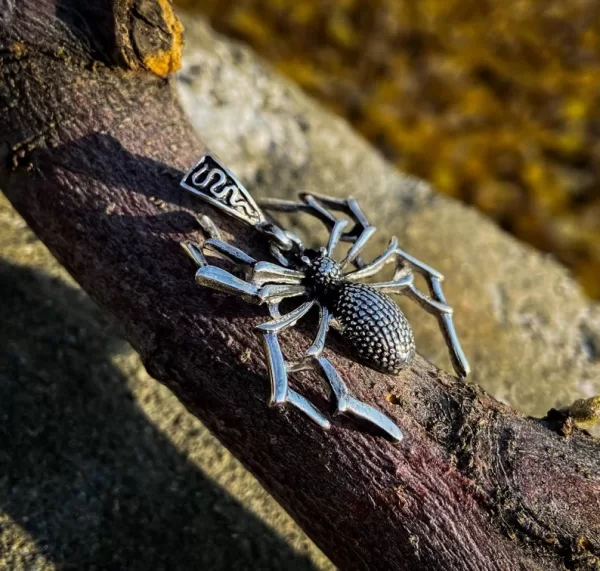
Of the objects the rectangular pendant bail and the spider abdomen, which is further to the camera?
the rectangular pendant bail

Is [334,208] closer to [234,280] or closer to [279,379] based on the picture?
[234,280]

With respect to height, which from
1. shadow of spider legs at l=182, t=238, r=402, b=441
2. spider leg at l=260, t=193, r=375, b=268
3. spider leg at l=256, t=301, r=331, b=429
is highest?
spider leg at l=260, t=193, r=375, b=268

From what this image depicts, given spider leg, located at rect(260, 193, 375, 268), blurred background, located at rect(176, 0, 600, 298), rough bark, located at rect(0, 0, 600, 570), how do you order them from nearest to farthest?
rough bark, located at rect(0, 0, 600, 570) → spider leg, located at rect(260, 193, 375, 268) → blurred background, located at rect(176, 0, 600, 298)

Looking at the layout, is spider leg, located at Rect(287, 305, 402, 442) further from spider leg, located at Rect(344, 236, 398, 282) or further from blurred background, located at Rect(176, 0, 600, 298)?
blurred background, located at Rect(176, 0, 600, 298)

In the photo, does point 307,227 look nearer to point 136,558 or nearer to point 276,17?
point 136,558

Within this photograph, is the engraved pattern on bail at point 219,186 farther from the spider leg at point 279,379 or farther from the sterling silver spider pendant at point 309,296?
the spider leg at point 279,379

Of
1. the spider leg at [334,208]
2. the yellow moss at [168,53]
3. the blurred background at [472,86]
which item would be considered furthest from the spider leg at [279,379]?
the blurred background at [472,86]

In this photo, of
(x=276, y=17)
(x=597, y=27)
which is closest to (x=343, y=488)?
(x=276, y=17)

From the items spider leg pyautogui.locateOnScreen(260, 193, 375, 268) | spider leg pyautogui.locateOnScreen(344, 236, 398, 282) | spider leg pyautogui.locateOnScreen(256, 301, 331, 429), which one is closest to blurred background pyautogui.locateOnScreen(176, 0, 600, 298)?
spider leg pyautogui.locateOnScreen(260, 193, 375, 268)
